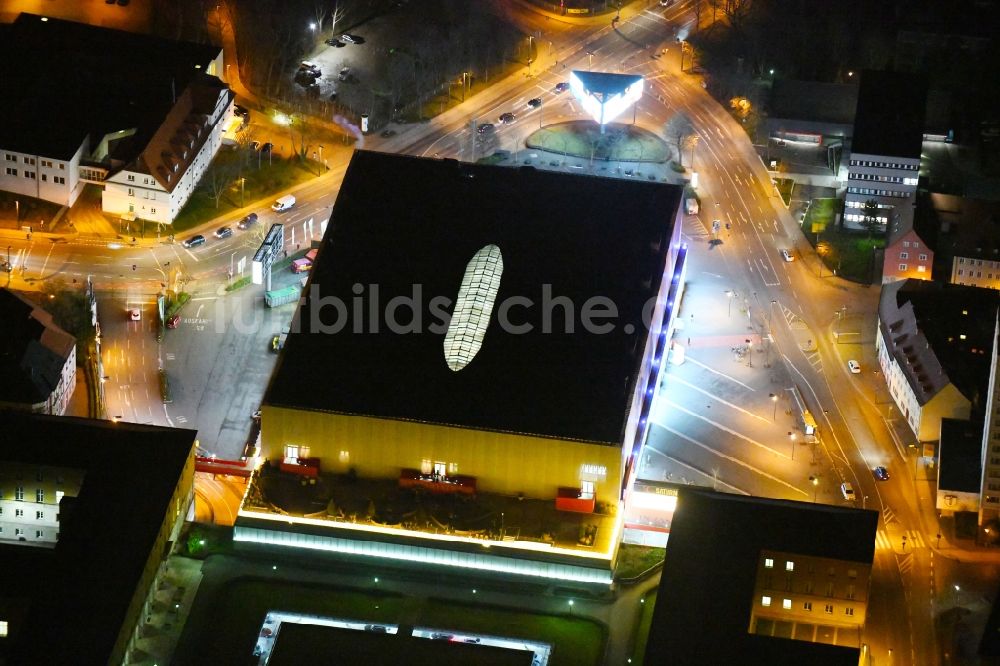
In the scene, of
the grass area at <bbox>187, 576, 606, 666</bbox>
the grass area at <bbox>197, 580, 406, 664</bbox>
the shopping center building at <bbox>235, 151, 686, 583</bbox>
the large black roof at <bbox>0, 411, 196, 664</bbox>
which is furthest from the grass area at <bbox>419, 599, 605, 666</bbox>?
the large black roof at <bbox>0, 411, 196, 664</bbox>

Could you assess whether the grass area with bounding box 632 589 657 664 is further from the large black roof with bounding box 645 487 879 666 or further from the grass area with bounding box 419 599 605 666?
the large black roof with bounding box 645 487 879 666

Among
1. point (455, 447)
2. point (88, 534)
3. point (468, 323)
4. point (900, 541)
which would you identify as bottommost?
point (88, 534)

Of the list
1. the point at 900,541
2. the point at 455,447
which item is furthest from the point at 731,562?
the point at 455,447

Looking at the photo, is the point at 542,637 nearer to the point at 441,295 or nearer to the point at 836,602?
the point at 836,602

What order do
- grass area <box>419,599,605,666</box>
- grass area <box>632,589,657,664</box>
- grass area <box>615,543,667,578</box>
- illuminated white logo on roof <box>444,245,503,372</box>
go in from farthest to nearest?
illuminated white logo on roof <box>444,245,503,372</box>
grass area <box>615,543,667,578</box>
grass area <box>419,599,605,666</box>
grass area <box>632,589,657,664</box>

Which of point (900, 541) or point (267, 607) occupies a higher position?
point (900, 541)

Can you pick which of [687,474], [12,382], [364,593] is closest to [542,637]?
[364,593]

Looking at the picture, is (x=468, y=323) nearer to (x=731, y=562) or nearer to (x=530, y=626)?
(x=530, y=626)
